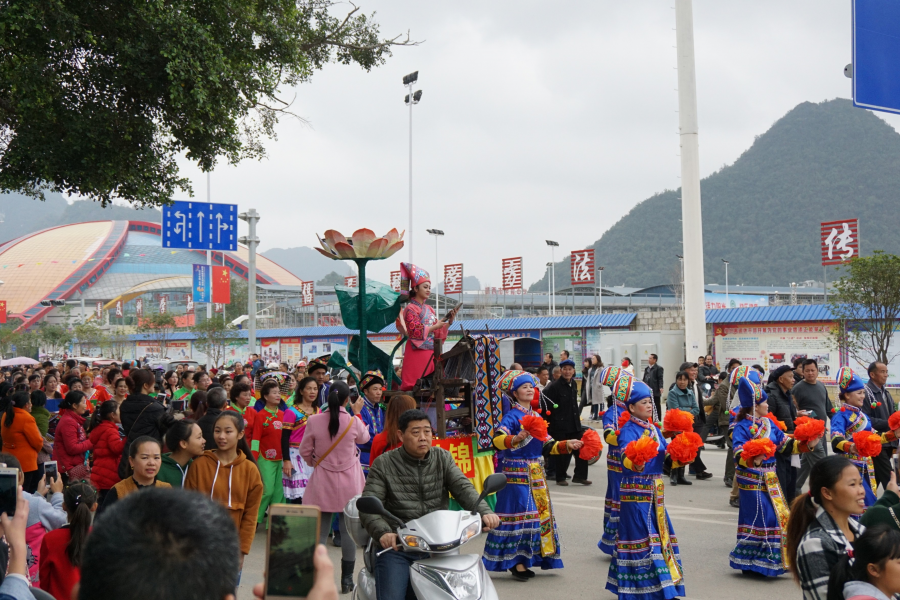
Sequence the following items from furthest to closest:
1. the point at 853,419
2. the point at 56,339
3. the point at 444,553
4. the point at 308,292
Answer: the point at 56,339
the point at 308,292
the point at 853,419
the point at 444,553

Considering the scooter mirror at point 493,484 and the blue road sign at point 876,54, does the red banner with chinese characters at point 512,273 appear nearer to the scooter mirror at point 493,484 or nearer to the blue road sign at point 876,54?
the blue road sign at point 876,54

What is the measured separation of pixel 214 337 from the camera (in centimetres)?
4144

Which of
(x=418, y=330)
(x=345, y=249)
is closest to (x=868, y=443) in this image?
(x=418, y=330)

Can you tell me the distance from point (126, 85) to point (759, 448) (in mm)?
7104

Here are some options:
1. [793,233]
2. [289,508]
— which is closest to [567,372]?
[289,508]

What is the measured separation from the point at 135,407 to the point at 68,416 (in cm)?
101

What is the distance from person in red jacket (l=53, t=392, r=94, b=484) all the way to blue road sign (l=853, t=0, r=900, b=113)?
706 centimetres

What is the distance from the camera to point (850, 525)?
3.72 m

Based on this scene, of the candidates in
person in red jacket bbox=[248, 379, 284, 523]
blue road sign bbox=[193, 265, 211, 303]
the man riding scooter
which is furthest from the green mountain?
the man riding scooter

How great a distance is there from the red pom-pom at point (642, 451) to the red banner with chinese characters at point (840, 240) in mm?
20525

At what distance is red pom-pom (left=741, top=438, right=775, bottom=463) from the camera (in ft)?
22.0

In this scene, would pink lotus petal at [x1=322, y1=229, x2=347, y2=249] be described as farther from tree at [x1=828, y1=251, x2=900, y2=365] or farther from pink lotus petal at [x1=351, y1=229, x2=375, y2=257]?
tree at [x1=828, y1=251, x2=900, y2=365]

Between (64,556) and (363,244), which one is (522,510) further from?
(64,556)

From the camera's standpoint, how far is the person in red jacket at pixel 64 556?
11.7ft
